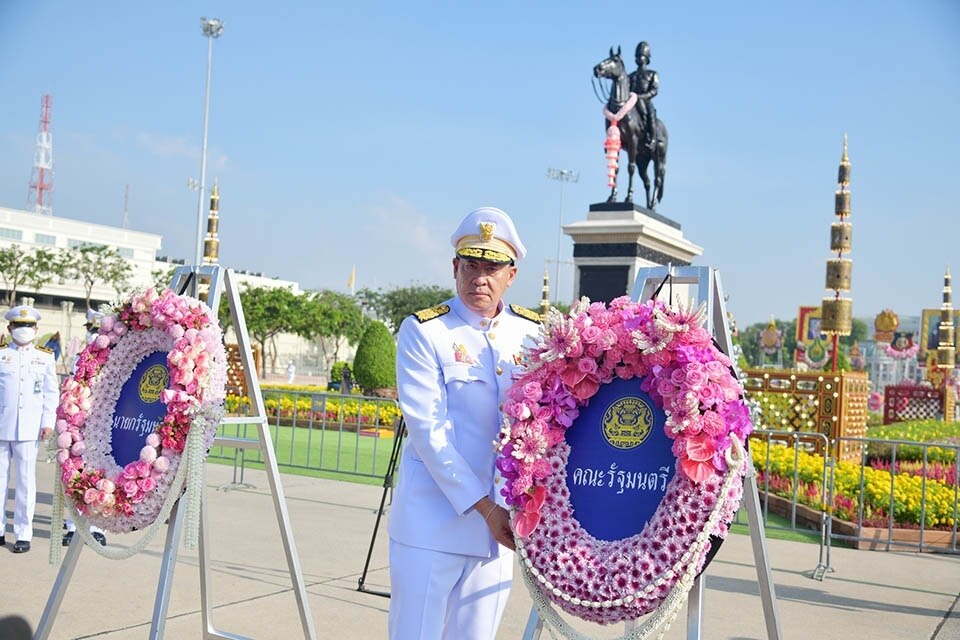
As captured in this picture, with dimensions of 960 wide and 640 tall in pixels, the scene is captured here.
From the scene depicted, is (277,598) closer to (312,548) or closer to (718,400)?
(312,548)

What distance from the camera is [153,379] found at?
167 inches

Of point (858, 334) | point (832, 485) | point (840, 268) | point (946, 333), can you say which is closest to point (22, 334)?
point (832, 485)

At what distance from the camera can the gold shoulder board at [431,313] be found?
312cm

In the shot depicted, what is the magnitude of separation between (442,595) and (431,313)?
92 centimetres

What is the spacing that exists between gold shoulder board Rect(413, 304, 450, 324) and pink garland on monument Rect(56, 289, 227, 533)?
134 cm

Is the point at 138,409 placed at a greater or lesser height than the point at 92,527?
greater

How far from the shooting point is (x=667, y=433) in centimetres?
259

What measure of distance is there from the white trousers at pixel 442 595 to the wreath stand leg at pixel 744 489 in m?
0.17

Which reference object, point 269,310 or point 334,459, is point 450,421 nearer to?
point 334,459

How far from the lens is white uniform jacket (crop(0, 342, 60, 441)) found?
6895 mm

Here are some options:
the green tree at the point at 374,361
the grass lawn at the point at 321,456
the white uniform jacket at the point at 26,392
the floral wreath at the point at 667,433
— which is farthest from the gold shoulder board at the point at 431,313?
the green tree at the point at 374,361

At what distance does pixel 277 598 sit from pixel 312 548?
1.41m

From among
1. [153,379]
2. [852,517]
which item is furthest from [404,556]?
[852,517]

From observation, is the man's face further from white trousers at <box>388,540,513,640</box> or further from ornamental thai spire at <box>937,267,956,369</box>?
ornamental thai spire at <box>937,267,956,369</box>
